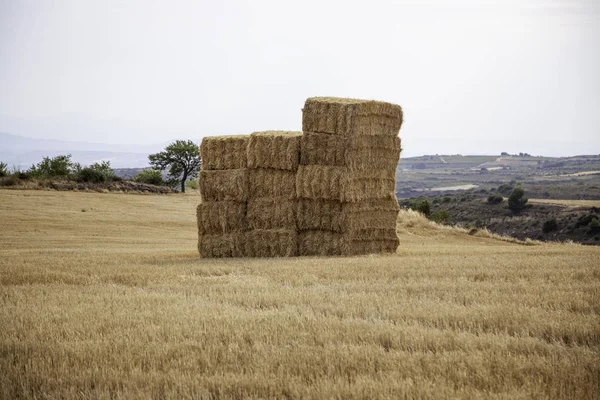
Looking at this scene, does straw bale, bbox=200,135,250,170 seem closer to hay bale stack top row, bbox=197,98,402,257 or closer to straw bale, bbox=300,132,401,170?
hay bale stack top row, bbox=197,98,402,257

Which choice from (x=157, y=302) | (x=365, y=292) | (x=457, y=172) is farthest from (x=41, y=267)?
(x=457, y=172)

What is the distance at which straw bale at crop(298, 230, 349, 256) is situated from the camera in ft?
65.9

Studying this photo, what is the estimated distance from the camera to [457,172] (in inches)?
5246

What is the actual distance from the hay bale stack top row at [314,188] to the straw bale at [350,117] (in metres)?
0.03

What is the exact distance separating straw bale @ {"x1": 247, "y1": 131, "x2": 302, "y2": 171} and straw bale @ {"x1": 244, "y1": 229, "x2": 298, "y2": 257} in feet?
6.26

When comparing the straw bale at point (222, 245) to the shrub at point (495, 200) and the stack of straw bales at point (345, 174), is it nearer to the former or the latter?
the stack of straw bales at point (345, 174)

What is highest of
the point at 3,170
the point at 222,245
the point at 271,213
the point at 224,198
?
the point at 3,170

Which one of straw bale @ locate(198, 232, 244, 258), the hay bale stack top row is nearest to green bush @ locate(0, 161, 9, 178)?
straw bale @ locate(198, 232, 244, 258)

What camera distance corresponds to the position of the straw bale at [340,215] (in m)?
20.1

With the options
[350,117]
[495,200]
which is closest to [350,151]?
[350,117]

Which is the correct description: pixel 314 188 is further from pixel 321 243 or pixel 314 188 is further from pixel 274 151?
pixel 274 151

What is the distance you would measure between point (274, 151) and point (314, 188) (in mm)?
1853

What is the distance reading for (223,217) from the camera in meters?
21.7

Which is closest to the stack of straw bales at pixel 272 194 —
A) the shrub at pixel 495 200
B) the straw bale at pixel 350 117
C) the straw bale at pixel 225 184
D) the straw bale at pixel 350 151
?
the straw bale at pixel 225 184
